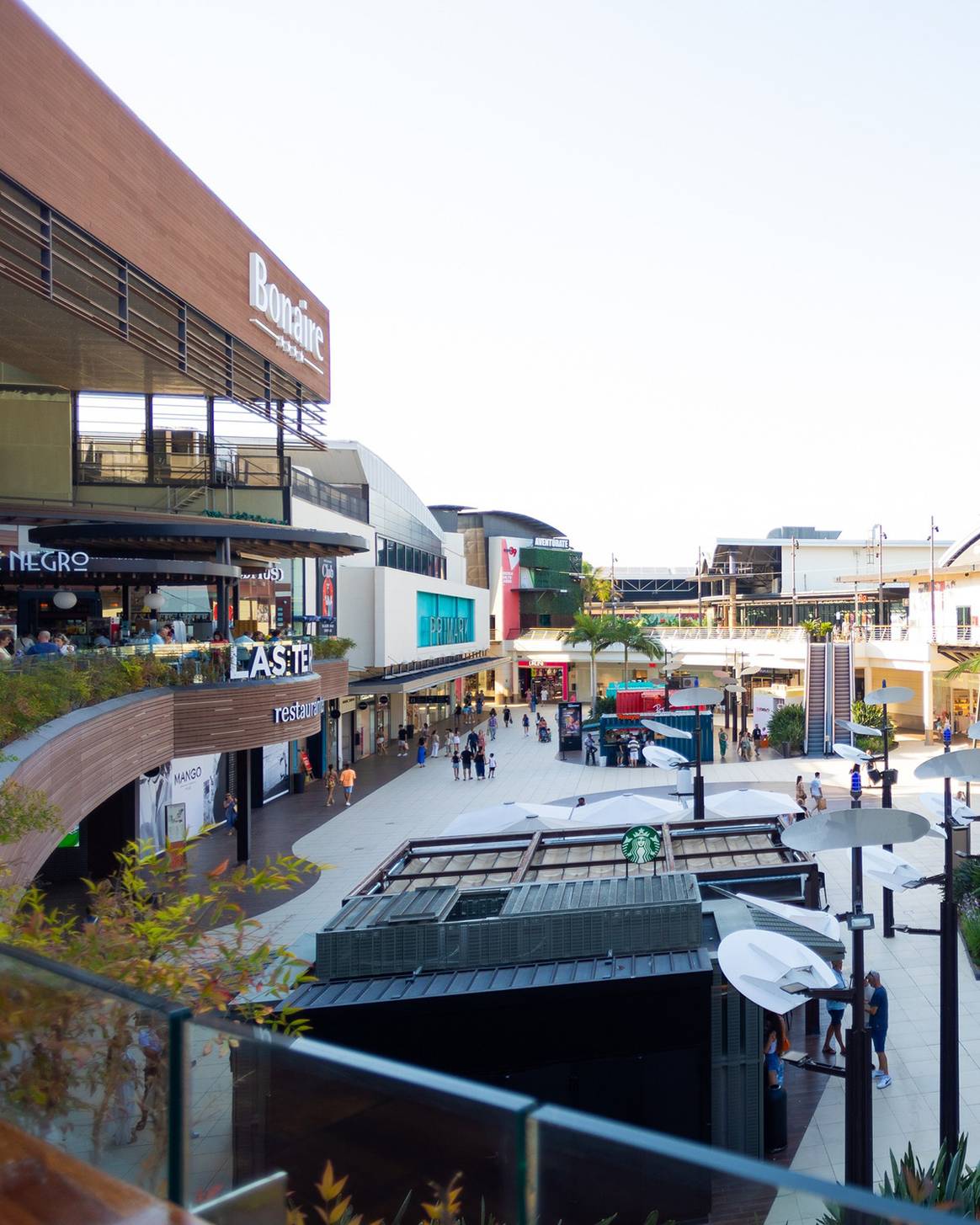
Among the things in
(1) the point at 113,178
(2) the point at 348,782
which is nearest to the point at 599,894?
(1) the point at 113,178

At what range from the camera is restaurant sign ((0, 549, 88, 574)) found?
1725 cm

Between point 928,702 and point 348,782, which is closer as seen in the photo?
point 348,782

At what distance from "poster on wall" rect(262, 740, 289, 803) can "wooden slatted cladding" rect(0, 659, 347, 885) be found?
632 cm

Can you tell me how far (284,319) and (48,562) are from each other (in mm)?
11863

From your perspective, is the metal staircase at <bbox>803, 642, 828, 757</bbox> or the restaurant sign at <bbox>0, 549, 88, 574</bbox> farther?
the metal staircase at <bbox>803, 642, 828, 757</bbox>

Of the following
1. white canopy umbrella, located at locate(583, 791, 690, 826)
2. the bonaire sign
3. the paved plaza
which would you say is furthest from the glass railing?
the bonaire sign

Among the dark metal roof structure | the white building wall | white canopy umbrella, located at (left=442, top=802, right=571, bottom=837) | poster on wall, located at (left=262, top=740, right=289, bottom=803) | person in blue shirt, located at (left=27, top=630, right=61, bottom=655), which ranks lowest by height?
poster on wall, located at (left=262, top=740, right=289, bottom=803)

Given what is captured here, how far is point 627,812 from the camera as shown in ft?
60.6

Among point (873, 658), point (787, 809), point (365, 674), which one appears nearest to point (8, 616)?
point (365, 674)

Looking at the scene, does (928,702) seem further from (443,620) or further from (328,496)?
(328,496)

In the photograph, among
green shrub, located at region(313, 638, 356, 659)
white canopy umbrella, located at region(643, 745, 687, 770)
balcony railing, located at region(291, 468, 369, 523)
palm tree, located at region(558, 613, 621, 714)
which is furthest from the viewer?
palm tree, located at region(558, 613, 621, 714)

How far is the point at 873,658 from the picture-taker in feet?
147

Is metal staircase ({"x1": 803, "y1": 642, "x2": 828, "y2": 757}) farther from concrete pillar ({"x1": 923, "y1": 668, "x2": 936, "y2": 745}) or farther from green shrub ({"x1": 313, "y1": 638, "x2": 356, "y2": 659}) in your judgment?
green shrub ({"x1": 313, "y1": 638, "x2": 356, "y2": 659})

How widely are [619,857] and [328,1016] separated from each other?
6.50 m
